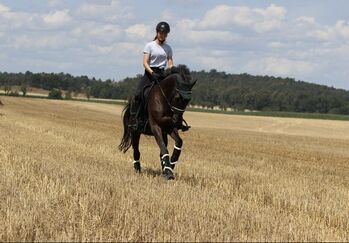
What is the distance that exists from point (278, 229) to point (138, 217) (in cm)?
164

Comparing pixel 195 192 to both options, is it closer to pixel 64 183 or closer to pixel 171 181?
pixel 171 181

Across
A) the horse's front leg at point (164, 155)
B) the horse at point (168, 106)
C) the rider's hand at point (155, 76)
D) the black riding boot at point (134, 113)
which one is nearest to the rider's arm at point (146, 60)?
the rider's hand at point (155, 76)

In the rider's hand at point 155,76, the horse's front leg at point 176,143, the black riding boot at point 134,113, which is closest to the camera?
the horse's front leg at point 176,143

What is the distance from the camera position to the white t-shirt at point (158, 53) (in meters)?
10.8

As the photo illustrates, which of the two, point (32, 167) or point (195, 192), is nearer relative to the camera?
point (195, 192)

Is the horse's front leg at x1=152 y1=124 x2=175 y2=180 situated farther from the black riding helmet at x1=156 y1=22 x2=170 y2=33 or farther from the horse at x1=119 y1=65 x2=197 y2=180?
the black riding helmet at x1=156 y1=22 x2=170 y2=33

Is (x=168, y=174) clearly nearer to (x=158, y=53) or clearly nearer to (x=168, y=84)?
(x=168, y=84)

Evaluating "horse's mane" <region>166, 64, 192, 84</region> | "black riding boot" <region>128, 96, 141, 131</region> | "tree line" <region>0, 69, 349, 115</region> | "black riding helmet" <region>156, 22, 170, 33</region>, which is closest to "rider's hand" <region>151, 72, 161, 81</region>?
"horse's mane" <region>166, 64, 192, 84</region>

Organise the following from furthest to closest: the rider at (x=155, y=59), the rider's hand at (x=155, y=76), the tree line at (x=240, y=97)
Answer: the tree line at (x=240, y=97) < the rider at (x=155, y=59) < the rider's hand at (x=155, y=76)

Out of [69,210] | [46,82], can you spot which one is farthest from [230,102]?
[69,210]

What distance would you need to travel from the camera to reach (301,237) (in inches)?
223

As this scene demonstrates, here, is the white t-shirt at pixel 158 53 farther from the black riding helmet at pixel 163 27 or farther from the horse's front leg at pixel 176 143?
the horse's front leg at pixel 176 143

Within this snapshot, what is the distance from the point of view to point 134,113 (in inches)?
436

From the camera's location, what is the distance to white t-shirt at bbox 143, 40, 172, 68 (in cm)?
1076
